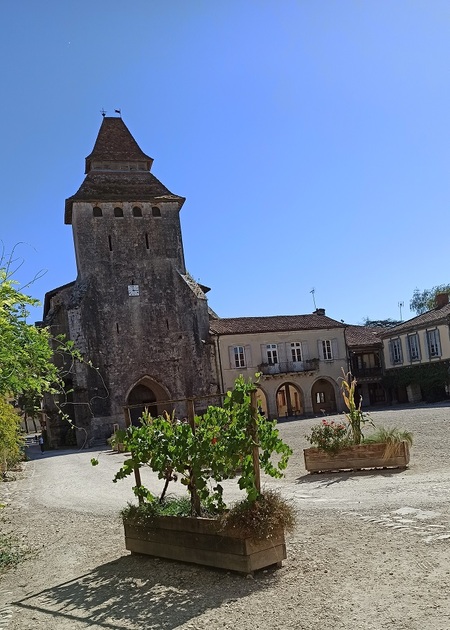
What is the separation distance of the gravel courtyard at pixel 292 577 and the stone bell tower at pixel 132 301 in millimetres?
24287

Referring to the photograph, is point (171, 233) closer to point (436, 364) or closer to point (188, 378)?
point (188, 378)

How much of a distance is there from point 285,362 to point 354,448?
29589 mm

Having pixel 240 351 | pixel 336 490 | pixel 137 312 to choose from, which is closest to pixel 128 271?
pixel 137 312

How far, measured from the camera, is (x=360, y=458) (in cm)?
1274

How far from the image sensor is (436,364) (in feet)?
131

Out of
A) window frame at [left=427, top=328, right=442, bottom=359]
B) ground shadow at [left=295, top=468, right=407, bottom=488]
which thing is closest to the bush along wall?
window frame at [left=427, top=328, right=442, bottom=359]

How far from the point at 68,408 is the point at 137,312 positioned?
7.35 meters

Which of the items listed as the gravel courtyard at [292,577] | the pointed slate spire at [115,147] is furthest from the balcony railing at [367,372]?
the gravel courtyard at [292,577]

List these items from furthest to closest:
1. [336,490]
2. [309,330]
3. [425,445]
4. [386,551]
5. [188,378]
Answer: [309,330] < [188,378] < [425,445] < [336,490] < [386,551]

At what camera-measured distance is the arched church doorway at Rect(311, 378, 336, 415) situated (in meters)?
44.0

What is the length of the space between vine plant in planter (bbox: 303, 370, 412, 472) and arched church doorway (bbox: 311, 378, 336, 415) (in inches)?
1214

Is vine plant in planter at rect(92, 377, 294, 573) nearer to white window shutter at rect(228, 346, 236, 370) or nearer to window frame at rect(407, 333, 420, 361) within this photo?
white window shutter at rect(228, 346, 236, 370)

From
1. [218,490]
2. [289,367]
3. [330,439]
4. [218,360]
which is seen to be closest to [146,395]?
[218,360]

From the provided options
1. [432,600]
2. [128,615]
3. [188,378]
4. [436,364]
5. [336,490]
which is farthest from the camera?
[436,364]
